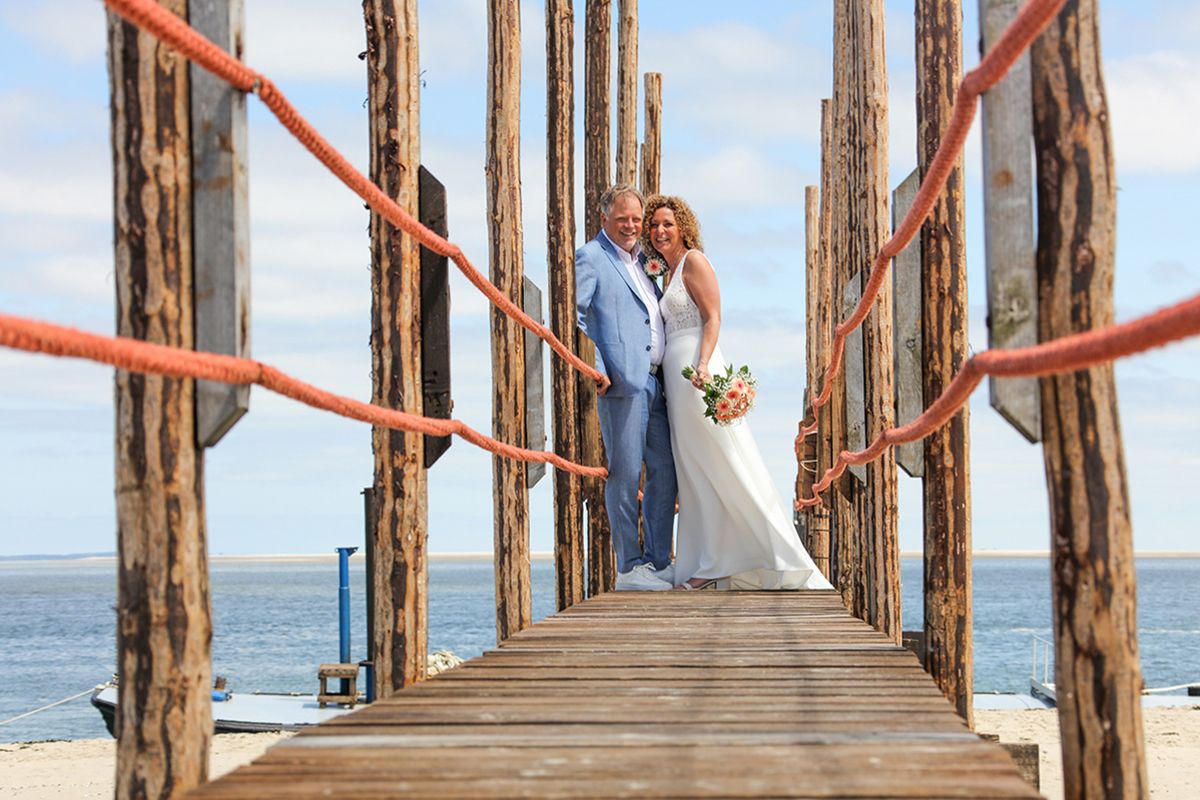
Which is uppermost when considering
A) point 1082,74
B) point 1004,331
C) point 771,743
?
point 1082,74

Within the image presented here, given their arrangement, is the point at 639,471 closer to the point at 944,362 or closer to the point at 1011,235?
the point at 944,362

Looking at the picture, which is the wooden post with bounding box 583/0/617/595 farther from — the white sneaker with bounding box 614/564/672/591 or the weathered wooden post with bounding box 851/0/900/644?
the weathered wooden post with bounding box 851/0/900/644

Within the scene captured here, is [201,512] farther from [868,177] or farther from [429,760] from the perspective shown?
[868,177]

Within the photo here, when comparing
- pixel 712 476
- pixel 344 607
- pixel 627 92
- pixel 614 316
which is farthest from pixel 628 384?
pixel 344 607

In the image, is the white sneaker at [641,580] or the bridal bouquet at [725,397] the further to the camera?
the white sneaker at [641,580]

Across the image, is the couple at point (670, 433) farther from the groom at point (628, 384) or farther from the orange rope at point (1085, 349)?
the orange rope at point (1085, 349)

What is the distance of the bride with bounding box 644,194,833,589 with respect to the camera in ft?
23.6

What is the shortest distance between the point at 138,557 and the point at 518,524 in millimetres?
4729

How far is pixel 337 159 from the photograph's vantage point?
3189 millimetres

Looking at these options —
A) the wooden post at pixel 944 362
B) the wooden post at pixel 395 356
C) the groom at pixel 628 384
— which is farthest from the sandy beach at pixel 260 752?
the wooden post at pixel 395 356

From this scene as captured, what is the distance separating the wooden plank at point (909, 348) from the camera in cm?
454

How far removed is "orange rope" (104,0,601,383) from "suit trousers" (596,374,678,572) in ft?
9.48

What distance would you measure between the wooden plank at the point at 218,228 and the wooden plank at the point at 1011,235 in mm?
1360

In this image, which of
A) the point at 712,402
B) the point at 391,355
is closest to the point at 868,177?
the point at 712,402
